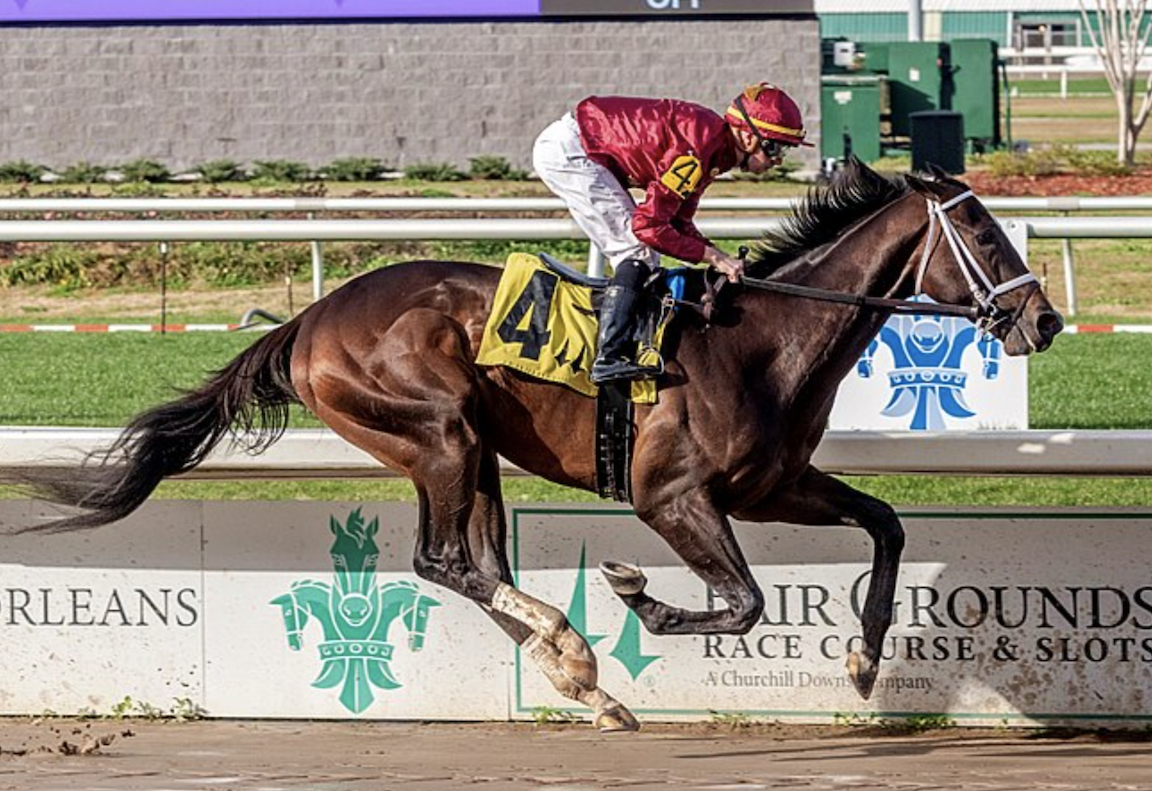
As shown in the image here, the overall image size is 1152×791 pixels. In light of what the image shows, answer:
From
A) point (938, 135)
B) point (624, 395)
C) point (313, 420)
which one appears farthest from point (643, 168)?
point (938, 135)

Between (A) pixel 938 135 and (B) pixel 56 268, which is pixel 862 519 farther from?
(A) pixel 938 135

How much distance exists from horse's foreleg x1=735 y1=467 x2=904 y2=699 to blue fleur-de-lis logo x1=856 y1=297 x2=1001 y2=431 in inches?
30.5

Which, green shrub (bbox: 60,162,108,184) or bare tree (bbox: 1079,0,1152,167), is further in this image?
bare tree (bbox: 1079,0,1152,167)

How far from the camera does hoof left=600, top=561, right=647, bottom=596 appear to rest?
534cm

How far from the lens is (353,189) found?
20.1m

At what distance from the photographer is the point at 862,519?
556cm

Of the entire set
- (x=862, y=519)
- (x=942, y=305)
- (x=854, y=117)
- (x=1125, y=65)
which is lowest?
(x=862, y=519)

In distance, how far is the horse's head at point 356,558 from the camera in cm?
618

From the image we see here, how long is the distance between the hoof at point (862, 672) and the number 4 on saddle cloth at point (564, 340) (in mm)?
770

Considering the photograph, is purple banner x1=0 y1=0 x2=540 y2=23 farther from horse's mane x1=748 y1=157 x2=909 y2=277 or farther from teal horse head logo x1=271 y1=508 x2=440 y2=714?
horse's mane x1=748 y1=157 x2=909 y2=277

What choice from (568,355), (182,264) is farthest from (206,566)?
(182,264)

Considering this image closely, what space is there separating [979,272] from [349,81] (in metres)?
17.5

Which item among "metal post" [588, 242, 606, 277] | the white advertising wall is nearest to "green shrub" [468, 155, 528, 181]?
"metal post" [588, 242, 606, 277]

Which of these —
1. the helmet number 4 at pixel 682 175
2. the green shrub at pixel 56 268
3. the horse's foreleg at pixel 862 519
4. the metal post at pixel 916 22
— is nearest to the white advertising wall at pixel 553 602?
the horse's foreleg at pixel 862 519
